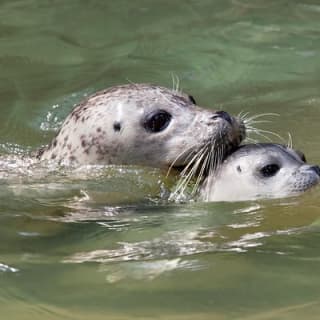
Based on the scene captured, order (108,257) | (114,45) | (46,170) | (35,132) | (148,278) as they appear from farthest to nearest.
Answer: (114,45), (35,132), (46,170), (108,257), (148,278)

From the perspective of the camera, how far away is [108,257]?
3.99 meters

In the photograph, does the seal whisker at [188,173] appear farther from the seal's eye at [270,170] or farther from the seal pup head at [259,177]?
the seal's eye at [270,170]

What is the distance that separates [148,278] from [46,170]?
2.51 metres

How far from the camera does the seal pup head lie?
17.3 ft

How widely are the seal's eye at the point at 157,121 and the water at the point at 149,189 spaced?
251 mm

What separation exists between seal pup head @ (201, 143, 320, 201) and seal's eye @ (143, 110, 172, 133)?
1.51ft

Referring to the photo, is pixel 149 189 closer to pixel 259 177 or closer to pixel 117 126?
pixel 117 126

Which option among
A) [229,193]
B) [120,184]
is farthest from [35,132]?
[229,193]

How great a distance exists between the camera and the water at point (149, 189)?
11.4 ft

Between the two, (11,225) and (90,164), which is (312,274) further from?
(90,164)

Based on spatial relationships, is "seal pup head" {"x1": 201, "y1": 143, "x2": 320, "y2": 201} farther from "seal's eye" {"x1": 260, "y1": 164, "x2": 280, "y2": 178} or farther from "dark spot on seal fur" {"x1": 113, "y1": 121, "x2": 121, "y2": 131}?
"dark spot on seal fur" {"x1": 113, "y1": 121, "x2": 121, "y2": 131}

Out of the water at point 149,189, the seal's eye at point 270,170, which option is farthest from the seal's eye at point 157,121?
the seal's eye at point 270,170

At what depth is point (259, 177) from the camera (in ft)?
17.7

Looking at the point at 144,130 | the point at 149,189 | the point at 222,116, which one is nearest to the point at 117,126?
the point at 144,130
